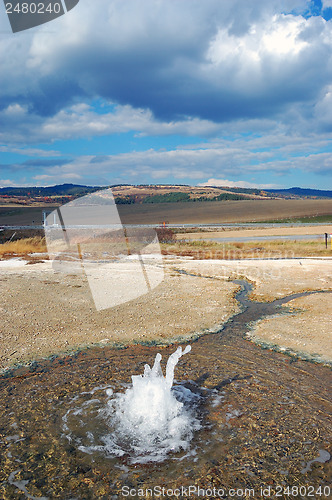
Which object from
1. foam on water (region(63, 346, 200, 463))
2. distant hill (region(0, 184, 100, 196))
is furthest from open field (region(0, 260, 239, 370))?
distant hill (region(0, 184, 100, 196))

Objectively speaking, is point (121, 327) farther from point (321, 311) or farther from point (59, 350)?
point (321, 311)

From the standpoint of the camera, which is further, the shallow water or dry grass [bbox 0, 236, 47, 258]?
dry grass [bbox 0, 236, 47, 258]

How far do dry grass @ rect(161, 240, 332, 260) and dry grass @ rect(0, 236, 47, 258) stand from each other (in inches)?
381

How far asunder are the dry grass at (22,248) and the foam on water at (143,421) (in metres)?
21.8

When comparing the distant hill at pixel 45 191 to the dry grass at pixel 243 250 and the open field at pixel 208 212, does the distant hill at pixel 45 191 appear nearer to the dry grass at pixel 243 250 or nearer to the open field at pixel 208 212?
the open field at pixel 208 212

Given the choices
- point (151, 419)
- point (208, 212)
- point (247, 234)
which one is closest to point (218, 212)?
point (208, 212)

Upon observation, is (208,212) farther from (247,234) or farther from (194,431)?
(194,431)

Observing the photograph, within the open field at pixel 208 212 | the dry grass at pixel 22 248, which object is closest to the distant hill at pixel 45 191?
the open field at pixel 208 212

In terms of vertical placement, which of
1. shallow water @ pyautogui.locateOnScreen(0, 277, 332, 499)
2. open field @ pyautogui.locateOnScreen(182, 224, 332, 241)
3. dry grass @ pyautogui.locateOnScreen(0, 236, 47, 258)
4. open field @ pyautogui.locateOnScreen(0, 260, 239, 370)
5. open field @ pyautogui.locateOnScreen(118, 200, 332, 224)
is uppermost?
open field @ pyautogui.locateOnScreen(118, 200, 332, 224)

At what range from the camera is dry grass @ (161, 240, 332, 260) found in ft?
89.5

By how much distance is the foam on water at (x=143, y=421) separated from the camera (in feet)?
17.5

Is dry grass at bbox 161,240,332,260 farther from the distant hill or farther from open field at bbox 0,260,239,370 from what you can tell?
the distant hill

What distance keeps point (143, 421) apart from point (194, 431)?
822 millimetres

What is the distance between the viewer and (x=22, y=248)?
1131 inches
